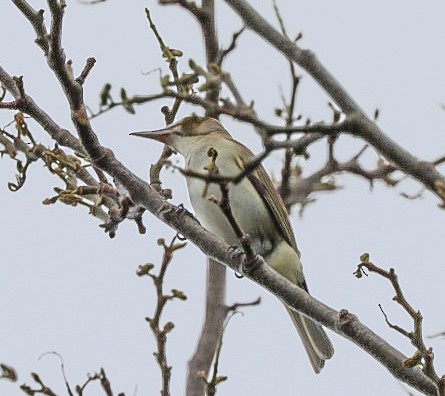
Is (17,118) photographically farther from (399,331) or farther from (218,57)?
(399,331)

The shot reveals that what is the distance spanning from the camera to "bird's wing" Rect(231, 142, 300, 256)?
558cm

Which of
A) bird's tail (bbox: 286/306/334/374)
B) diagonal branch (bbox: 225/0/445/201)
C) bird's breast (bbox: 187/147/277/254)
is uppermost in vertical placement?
bird's breast (bbox: 187/147/277/254)

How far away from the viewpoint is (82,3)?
3941 mm

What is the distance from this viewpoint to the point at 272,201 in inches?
220

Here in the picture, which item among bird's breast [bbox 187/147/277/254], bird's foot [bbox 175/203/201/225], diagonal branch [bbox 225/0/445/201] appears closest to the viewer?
diagonal branch [bbox 225/0/445/201]

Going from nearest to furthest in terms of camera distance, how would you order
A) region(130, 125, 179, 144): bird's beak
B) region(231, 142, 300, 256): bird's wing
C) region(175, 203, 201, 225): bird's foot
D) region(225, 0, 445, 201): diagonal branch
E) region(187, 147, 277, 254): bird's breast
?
1. region(225, 0, 445, 201): diagonal branch
2. region(175, 203, 201, 225): bird's foot
3. region(130, 125, 179, 144): bird's beak
4. region(187, 147, 277, 254): bird's breast
5. region(231, 142, 300, 256): bird's wing

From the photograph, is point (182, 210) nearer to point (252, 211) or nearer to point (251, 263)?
point (251, 263)

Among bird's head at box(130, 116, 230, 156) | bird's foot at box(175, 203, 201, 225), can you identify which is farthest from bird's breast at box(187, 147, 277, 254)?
bird's foot at box(175, 203, 201, 225)

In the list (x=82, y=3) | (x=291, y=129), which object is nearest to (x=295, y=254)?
(x=82, y=3)

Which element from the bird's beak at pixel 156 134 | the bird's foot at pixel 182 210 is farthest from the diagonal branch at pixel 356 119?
the bird's beak at pixel 156 134

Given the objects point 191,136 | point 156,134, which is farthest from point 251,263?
point 156,134

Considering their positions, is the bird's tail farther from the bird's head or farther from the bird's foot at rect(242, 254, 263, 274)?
the bird's foot at rect(242, 254, 263, 274)

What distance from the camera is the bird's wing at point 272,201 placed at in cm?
558

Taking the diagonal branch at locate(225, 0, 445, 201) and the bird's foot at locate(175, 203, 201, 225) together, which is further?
the bird's foot at locate(175, 203, 201, 225)
